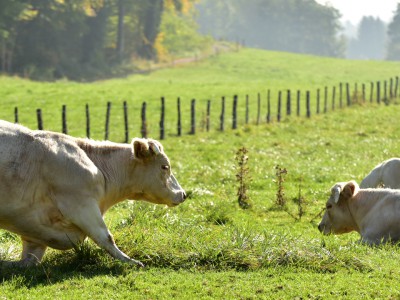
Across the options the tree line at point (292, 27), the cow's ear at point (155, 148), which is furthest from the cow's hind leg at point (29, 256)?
the tree line at point (292, 27)

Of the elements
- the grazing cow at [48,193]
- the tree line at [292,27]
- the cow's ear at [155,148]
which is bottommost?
the grazing cow at [48,193]

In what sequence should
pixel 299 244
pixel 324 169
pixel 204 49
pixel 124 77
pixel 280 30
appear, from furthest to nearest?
1. pixel 280 30
2. pixel 204 49
3. pixel 124 77
4. pixel 324 169
5. pixel 299 244

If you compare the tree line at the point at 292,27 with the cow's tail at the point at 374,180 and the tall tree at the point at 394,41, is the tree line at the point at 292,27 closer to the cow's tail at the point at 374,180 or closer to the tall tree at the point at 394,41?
the tall tree at the point at 394,41

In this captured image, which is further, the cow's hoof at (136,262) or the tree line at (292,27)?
the tree line at (292,27)

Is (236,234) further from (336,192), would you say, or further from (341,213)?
(341,213)

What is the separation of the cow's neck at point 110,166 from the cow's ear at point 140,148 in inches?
5.1

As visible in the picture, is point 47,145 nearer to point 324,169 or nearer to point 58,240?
point 58,240

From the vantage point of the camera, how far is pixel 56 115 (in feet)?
96.6

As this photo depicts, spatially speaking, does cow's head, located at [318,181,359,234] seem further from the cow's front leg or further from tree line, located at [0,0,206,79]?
tree line, located at [0,0,206,79]

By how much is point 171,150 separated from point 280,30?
133872mm

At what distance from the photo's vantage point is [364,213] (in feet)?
34.9

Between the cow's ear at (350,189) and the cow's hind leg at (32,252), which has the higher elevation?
the cow's ear at (350,189)

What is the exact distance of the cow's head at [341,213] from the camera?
10906 millimetres

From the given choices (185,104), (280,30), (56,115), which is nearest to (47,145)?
(56,115)
